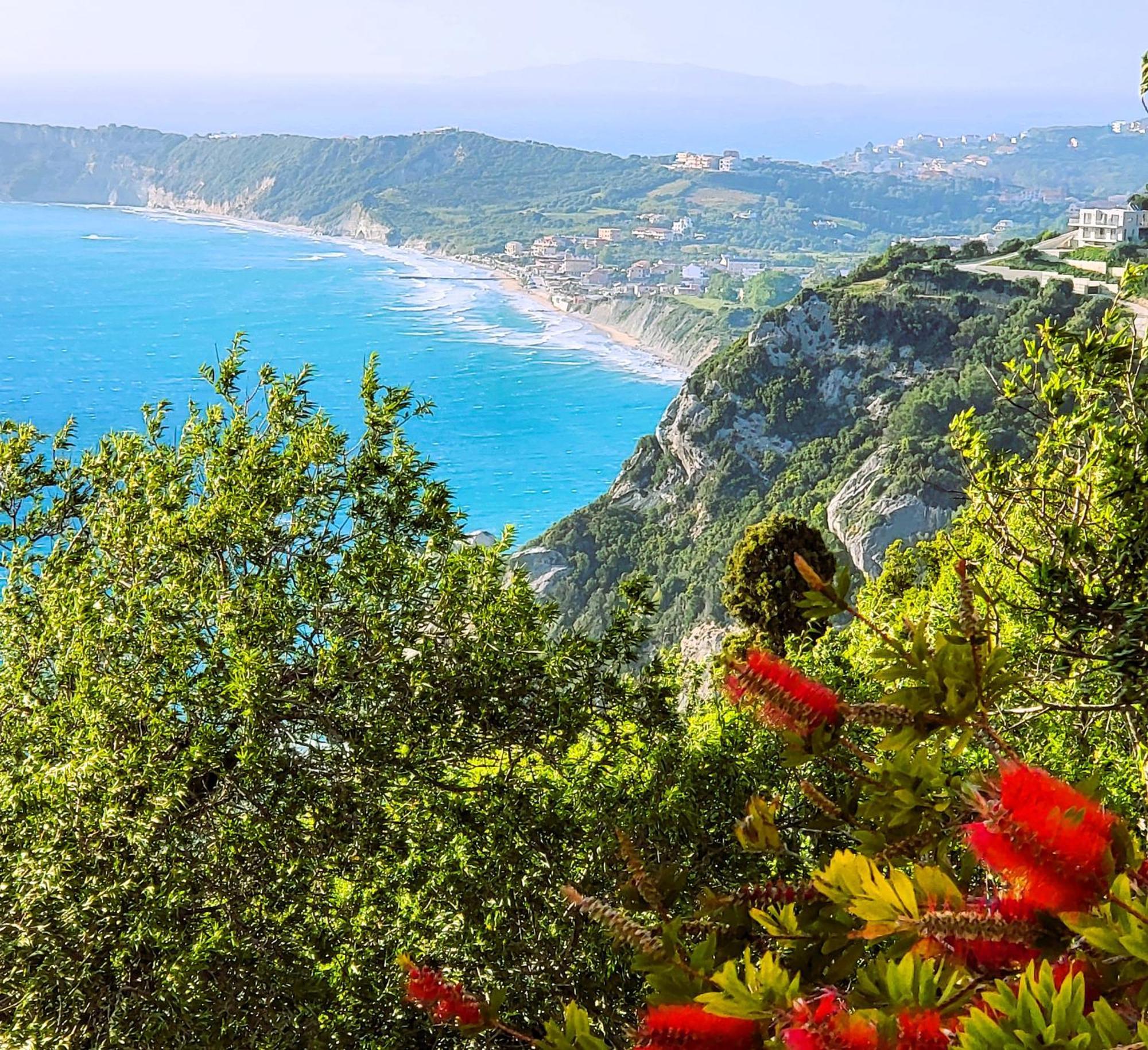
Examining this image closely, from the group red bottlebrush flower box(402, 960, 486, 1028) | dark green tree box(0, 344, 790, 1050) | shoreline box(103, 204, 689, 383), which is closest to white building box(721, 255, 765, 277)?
shoreline box(103, 204, 689, 383)

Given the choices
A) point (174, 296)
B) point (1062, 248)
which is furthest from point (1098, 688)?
point (174, 296)

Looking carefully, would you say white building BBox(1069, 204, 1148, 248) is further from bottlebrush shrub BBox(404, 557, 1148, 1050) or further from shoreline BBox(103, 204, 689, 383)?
bottlebrush shrub BBox(404, 557, 1148, 1050)

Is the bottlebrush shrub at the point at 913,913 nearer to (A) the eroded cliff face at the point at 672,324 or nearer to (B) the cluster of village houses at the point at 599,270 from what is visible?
(A) the eroded cliff face at the point at 672,324

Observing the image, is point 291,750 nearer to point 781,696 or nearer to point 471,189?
point 781,696

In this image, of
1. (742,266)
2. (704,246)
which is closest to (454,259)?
(704,246)

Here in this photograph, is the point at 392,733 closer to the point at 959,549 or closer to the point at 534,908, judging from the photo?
the point at 534,908

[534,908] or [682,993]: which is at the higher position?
[682,993]

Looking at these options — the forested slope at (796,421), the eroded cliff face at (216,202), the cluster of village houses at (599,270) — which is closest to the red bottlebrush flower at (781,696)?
the forested slope at (796,421)
